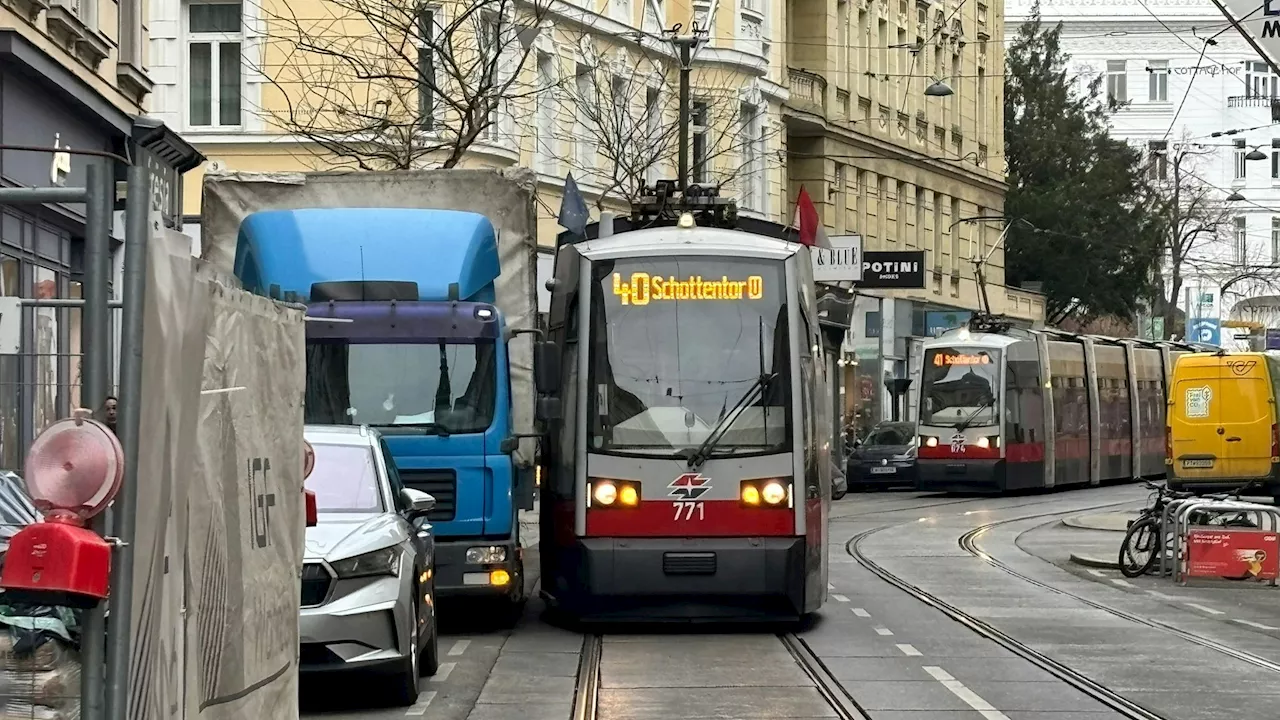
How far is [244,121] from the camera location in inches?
1423

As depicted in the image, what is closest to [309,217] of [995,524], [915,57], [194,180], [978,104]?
[995,524]

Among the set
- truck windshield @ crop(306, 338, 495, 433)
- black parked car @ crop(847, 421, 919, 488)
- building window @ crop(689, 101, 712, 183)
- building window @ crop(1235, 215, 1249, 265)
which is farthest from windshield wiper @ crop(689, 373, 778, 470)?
building window @ crop(1235, 215, 1249, 265)

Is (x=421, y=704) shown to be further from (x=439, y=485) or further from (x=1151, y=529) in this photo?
(x=1151, y=529)

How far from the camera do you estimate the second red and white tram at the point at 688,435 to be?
1478 centimetres

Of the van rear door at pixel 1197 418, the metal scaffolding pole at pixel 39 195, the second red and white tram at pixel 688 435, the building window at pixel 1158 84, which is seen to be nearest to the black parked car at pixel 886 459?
the van rear door at pixel 1197 418

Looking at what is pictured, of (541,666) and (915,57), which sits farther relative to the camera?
(915,57)

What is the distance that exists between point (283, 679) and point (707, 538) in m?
7.76

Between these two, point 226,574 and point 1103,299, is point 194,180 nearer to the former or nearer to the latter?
point 226,574

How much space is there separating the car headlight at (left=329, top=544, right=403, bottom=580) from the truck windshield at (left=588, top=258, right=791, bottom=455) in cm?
416

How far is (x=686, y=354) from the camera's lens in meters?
15.1

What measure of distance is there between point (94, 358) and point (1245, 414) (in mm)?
29897

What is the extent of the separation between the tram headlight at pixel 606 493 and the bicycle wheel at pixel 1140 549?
7.89m

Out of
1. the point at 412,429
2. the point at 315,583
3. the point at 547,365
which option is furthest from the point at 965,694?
the point at 412,429

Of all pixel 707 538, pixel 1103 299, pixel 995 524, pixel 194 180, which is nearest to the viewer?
pixel 707 538
